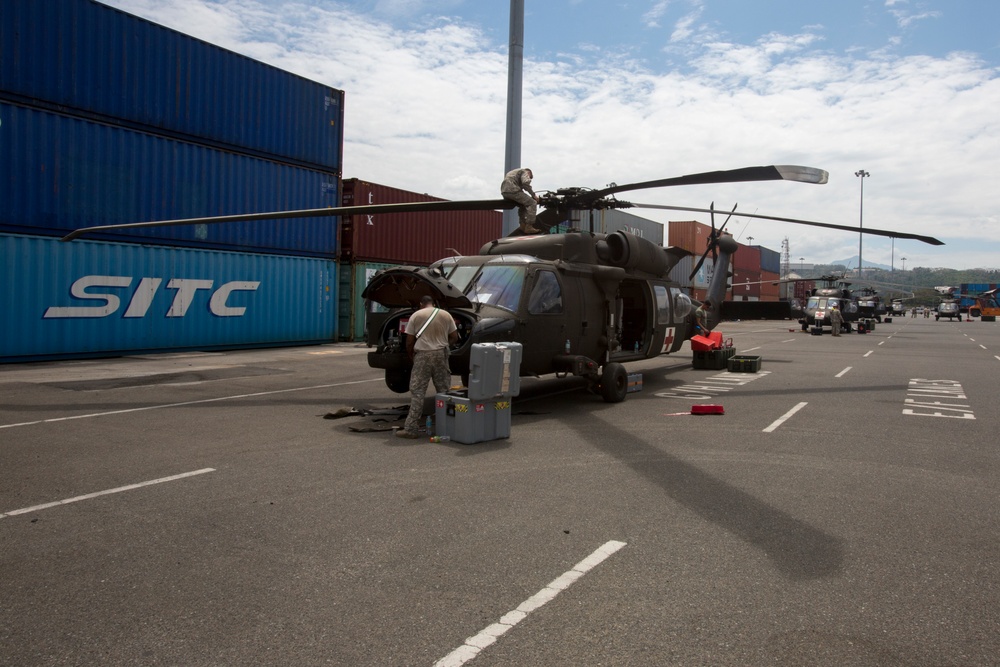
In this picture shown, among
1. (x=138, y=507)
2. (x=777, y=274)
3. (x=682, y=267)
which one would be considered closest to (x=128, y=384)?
(x=138, y=507)

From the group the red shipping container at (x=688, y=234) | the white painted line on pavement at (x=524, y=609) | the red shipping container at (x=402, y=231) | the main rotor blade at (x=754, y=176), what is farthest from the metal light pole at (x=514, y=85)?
the red shipping container at (x=688, y=234)

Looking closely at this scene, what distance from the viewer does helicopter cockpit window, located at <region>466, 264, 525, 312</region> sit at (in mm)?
9305

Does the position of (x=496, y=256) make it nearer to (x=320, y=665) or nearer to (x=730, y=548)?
(x=730, y=548)

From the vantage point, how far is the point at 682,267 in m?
49.1

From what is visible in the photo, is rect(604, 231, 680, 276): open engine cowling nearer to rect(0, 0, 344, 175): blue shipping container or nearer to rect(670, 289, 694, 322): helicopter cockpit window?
rect(670, 289, 694, 322): helicopter cockpit window

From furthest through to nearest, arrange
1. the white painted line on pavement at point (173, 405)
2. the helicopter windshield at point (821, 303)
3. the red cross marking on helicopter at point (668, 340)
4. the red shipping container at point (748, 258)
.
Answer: the red shipping container at point (748, 258)
the helicopter windshield at point (821, 303)
the red cross marking on helicopter at point (668, 340)
the white painted line on pavement at point (173, 405)

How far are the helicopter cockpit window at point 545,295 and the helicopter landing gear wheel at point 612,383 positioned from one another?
1.39m

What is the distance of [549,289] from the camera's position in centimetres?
984

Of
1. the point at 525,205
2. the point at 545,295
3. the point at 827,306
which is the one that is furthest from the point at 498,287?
the point at 827,306

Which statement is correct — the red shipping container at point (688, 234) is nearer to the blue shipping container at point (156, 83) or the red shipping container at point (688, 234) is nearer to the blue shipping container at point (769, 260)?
the blue shipping container at point (769, 260)

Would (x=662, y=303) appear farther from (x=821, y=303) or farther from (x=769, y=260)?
(x=769, y=260)

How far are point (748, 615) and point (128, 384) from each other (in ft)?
37.8

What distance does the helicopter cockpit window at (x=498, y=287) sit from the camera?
9305 mm

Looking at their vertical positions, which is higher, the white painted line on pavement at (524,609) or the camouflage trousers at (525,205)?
the camouflage trousers at (525,205)
